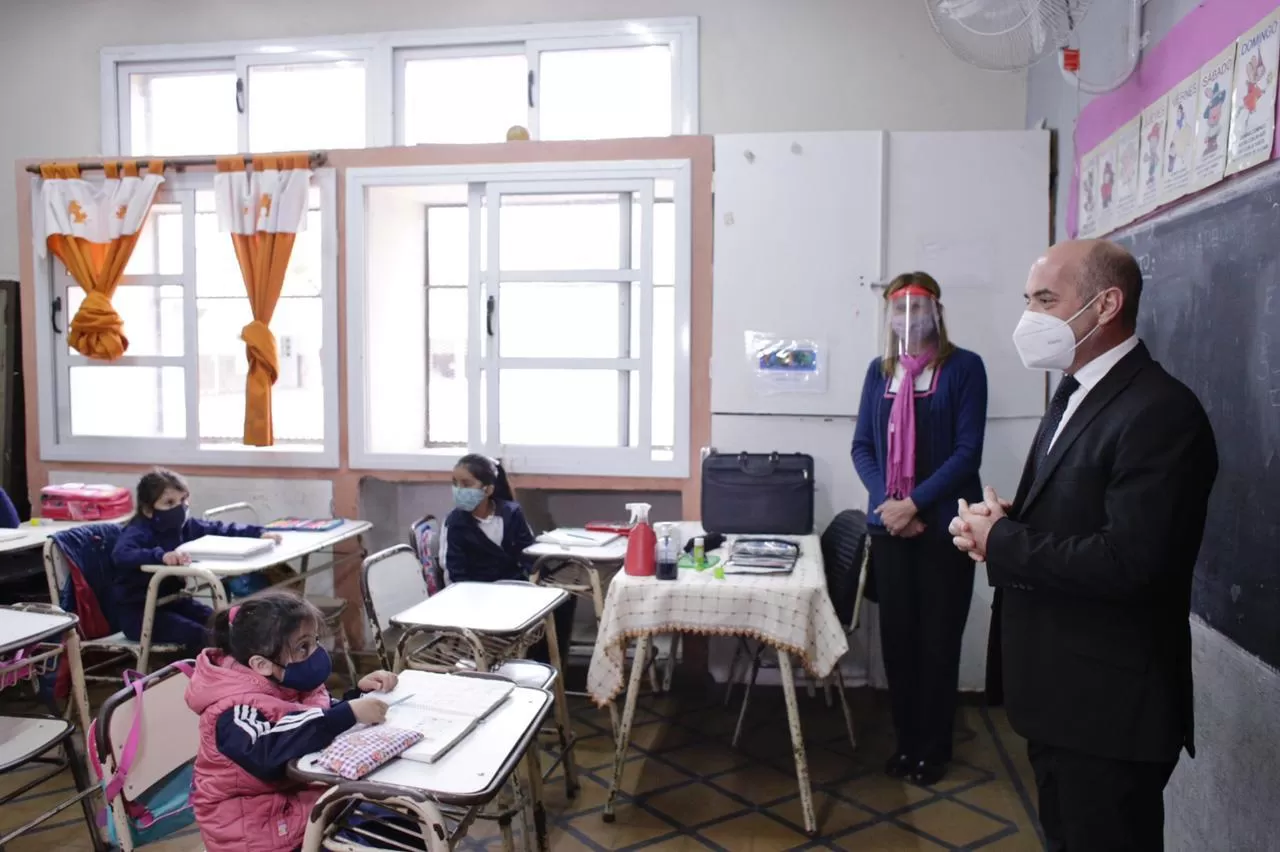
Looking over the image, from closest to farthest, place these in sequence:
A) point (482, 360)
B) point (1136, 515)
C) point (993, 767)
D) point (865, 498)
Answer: point (1136, 515), point (993, 767), point (865, 498), point (482, 360)

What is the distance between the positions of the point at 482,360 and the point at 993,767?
8.91ft

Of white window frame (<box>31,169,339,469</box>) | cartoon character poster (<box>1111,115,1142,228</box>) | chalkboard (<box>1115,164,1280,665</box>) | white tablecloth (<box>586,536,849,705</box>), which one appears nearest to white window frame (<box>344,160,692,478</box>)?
white window frame (<box>31,169,339,469</box>)

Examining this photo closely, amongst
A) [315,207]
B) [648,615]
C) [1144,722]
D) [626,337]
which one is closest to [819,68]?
[626,337]

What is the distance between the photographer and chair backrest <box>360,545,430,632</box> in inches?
114

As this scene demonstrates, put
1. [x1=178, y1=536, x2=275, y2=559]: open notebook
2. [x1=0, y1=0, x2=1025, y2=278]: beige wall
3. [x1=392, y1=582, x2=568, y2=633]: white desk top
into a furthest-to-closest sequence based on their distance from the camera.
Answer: [x1=0, y1=0, x2=1025, y2=278]: beige wall → [x1=178, y1=536, x2=275, y2=559]: open notebook → [x1=392, y1=582, x2=568, y2=633]: white desk top

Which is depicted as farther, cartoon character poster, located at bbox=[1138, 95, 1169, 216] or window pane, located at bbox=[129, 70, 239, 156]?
window pane, located at bbox=[129, 70, 239, 156]

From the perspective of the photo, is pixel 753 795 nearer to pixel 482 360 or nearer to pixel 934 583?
pixel 934 583

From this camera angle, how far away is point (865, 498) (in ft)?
12.9

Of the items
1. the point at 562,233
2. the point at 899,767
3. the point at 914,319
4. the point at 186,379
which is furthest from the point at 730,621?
the point at 186,379

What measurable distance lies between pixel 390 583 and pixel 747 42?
119 inches

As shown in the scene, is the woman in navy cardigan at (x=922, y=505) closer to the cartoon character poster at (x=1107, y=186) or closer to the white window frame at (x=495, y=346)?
the cartoon character poster at (x=1107, y=186)

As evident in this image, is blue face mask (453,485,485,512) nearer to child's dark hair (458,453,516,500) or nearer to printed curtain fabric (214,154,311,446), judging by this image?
child's dark hair (458,453,516,500)

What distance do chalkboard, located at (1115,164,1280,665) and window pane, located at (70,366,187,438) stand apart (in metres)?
4.55

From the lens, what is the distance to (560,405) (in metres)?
4.54
